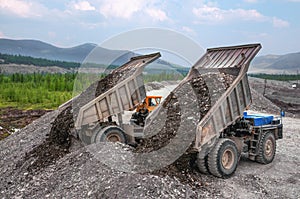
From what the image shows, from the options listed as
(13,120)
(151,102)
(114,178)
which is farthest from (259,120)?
(13,120)

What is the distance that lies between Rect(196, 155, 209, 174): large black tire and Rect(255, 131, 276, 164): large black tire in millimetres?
1911

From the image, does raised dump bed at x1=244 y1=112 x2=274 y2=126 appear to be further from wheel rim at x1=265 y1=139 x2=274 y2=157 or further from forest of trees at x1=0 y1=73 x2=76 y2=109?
forest of trees at x1=0 y1=73 x2=76 y2=109

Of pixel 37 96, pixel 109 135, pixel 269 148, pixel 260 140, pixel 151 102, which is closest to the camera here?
pixel 260 140

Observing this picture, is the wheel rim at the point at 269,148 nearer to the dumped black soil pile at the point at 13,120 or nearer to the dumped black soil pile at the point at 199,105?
the dumped black soil pile at the point at 199,105

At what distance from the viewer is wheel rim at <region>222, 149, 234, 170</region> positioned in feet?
23.3

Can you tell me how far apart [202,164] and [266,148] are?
237cm

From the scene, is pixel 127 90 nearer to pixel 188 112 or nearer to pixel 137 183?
pixel 188 112

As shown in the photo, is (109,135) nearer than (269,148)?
No

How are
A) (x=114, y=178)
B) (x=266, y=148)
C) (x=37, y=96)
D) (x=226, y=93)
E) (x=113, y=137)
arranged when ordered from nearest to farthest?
(x=114, y=178) < (x=226, y=93) < (x=266, y=148) < (x=113, y=137) < (x=37, y=96)

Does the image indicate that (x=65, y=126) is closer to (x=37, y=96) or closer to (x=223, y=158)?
(x=223, y=158)

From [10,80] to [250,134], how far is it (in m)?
39.5

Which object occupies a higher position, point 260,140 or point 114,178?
point 260,140

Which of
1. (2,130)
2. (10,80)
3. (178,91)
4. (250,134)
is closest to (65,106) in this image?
(178,91)

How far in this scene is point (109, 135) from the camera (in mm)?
8523
